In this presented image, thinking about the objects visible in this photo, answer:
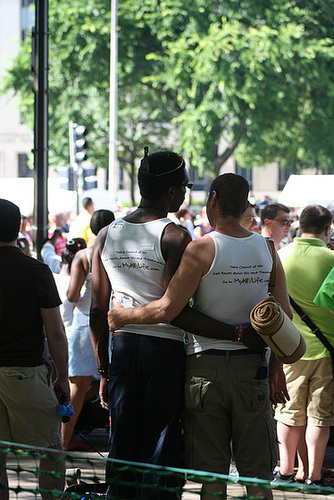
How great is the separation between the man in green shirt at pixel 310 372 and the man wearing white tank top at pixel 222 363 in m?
1.85

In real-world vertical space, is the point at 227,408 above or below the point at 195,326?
below

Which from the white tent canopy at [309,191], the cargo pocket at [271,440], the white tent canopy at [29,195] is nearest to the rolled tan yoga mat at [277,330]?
the cargo pocket at [271,440]

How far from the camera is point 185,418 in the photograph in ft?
12.5

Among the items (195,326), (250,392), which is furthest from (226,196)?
(250,392)

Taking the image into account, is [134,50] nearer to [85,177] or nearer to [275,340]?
[85,177]

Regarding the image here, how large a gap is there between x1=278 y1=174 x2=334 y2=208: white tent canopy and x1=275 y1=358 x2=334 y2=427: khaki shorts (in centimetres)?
Answer: 822

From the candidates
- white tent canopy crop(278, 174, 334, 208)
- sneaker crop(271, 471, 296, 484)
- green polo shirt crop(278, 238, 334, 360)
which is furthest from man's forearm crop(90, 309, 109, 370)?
white tent canopy crop(278, 174, 334, 208)

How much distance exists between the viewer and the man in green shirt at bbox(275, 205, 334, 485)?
5.57 m

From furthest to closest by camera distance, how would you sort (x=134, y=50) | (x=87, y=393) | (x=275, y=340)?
(x=134, y=50), (x=87, y=393), (x=275, y=340)

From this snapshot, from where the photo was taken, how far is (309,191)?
1410cm

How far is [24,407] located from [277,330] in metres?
1.43

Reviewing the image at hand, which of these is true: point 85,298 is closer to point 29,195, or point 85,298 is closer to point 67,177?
point 67,177

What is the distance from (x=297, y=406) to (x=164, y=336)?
7.07 feet

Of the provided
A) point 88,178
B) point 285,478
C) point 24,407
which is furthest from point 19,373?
point 88,178
